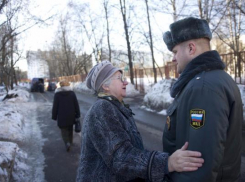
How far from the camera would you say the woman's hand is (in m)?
1.19

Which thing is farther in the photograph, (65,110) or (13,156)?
(65,110)

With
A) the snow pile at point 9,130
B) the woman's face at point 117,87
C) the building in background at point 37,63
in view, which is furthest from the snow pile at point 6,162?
the building in background at point 37,63

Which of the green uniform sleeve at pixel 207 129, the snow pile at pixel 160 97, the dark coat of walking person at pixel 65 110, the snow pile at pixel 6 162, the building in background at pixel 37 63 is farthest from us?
the building in background at pixel 37 63

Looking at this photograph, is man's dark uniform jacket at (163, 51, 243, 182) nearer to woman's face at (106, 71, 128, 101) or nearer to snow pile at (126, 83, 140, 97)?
woman's face at (106, 71, 128, 101)

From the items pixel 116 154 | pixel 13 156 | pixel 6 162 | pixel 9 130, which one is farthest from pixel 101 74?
pixel 9 130

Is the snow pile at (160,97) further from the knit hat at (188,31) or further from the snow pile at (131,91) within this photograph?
the knit hat at (188,31)

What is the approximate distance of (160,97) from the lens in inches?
472

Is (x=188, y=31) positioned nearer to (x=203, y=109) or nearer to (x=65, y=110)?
(x=203, y=109)

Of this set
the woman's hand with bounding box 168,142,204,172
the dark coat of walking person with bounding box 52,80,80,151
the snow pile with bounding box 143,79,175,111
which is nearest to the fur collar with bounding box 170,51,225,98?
the woman's hand with bounding box 168,142,204,172

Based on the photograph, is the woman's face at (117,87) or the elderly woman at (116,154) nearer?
the elderly woman at (116,154)

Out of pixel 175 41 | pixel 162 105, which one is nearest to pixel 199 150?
pixel 175 41

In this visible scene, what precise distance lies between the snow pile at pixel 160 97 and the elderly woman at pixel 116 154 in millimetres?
9665

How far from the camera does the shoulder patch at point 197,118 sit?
1.19 meters

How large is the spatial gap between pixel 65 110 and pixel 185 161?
5418mm
